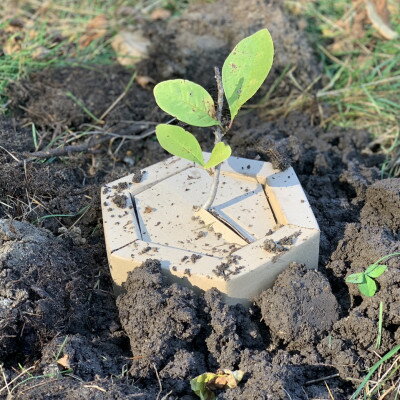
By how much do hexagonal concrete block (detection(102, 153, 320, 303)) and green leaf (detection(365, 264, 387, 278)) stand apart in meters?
0.19

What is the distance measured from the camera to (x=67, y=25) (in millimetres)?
3898

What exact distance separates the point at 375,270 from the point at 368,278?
0.04m

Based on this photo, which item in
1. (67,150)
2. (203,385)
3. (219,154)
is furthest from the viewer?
(67,150)

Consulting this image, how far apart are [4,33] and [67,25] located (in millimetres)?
372

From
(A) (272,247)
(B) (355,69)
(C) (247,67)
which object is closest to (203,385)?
(A) (272,247)

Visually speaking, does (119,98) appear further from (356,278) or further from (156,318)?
(356,278)

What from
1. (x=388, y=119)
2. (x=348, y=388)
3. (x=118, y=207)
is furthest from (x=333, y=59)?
(x=348, y=388)

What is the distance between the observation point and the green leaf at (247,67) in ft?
7.14

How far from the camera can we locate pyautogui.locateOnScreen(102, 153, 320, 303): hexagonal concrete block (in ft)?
7.23

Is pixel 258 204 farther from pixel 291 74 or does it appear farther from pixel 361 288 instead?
pixel 291 74

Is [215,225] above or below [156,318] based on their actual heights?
above

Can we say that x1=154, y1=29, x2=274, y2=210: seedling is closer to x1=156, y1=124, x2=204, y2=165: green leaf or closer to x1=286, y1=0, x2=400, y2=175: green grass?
x1=156, y1=124, x2=204, y2=165: green leaf

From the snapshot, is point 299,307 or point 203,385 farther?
point 299,307

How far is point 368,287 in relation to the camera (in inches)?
88.0
